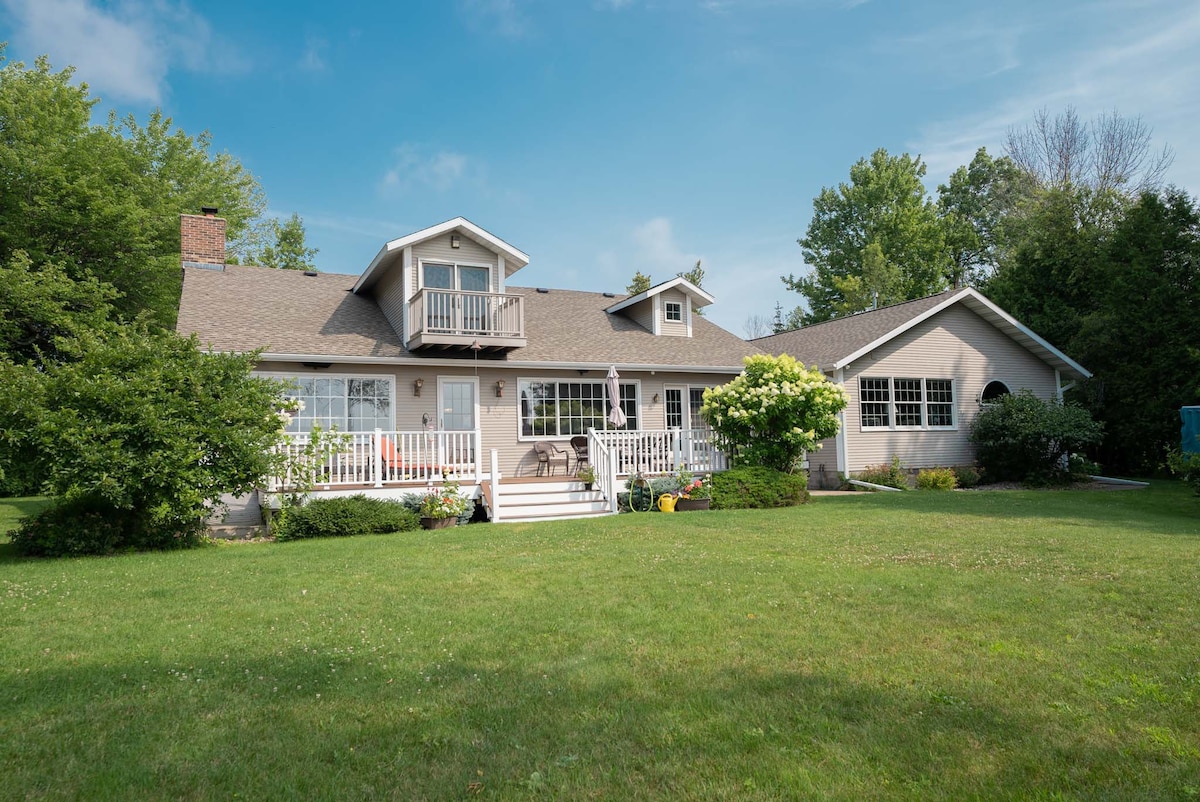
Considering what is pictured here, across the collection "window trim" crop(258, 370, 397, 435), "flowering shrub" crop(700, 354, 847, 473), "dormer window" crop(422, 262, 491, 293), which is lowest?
"flowering shrub" crop(700, 354, 847, 473)

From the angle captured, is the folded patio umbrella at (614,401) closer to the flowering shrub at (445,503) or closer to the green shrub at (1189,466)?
the flowering shrub at (445,503)

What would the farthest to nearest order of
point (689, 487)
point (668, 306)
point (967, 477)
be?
point (668, 306)
point (967, 477)
point (689, 487)

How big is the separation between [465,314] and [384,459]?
3.77 metres

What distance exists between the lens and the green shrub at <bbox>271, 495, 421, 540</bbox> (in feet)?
37.4

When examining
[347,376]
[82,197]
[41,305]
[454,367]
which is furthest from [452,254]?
[82,197]

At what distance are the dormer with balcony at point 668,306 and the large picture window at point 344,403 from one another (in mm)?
7468

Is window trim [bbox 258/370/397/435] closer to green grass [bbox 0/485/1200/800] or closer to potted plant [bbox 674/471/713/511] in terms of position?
potted plant [bbox 674/471/713/511]

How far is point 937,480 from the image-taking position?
1845cm

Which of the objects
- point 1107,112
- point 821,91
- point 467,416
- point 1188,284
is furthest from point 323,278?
point 1107,112

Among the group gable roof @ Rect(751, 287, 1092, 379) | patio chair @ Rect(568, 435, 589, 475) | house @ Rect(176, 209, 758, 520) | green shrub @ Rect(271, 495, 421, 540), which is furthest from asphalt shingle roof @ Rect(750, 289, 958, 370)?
green shrub @ Rect(271, 495, 421, 540)

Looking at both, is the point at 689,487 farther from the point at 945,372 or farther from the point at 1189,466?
the point at 945,372

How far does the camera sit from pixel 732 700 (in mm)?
3807

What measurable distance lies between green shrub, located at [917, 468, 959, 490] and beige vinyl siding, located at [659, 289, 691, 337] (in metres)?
7.24

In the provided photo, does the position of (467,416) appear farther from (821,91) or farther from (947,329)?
(947,329)
